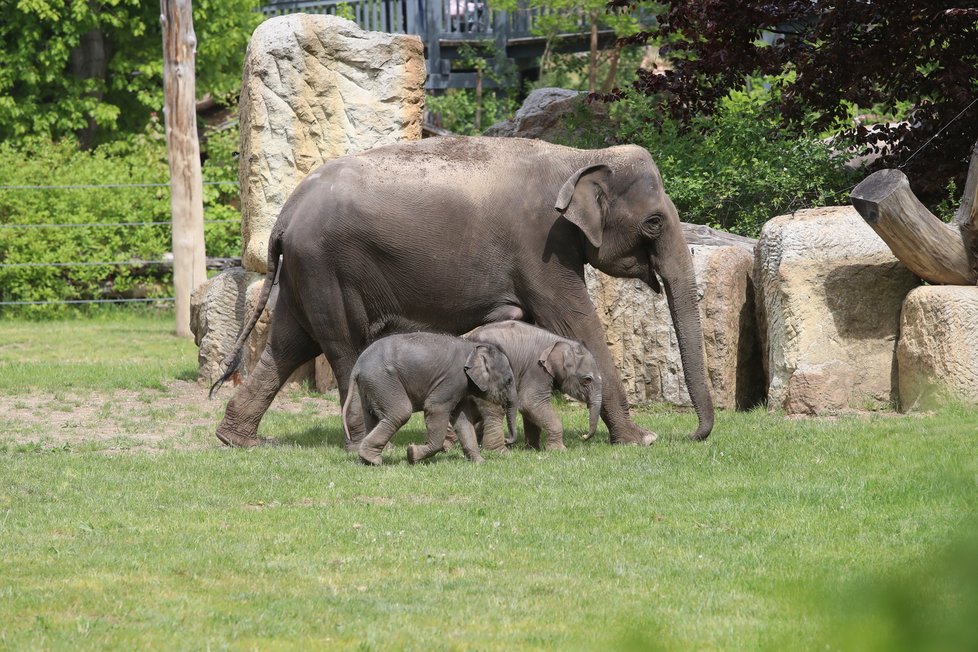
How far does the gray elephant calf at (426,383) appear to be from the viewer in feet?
27.2

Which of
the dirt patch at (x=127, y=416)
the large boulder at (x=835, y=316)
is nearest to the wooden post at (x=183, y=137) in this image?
the dirt patch at (x=127, y=416)

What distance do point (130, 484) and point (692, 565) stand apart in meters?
Answer: 3.74

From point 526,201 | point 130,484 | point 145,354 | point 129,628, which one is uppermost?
point 526,201

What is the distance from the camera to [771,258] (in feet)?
36.7

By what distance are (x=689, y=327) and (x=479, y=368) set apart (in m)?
1.96

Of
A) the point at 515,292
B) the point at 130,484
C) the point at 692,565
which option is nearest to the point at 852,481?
the point at 692,565

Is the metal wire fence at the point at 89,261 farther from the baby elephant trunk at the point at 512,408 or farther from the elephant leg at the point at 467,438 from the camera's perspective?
the elephant leg at the point at 467,438

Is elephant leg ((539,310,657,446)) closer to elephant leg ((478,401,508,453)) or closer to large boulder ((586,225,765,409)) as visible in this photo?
elephant leg ((478,401,508,453))

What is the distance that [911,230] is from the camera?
10.5m

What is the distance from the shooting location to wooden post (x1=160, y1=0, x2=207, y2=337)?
688 inches

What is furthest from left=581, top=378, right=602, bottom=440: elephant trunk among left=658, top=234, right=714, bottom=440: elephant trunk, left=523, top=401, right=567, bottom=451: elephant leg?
left=658, top=234, right=714, bottom=440: elephant trunk

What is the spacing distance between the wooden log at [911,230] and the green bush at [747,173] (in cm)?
359

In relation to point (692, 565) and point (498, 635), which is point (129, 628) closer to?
point (498, 635)

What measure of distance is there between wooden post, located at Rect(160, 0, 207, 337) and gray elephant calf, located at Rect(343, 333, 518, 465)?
997 centimetres
